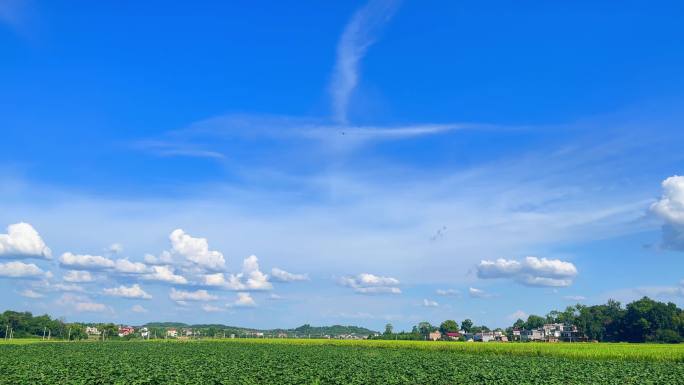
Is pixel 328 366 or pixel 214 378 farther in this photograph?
pixel 328 366

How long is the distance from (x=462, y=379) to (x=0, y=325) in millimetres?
176403

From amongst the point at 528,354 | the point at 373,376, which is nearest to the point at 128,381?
the point at 373,376

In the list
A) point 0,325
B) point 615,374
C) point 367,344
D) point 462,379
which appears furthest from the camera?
point 0,325

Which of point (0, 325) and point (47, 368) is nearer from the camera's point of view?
point (47, 368)

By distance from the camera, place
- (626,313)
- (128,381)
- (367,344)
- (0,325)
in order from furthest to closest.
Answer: (0,325), (626,313), (367,344), (128,381)

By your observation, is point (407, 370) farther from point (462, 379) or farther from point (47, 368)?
point (47, 368)

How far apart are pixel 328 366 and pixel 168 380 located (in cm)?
1276

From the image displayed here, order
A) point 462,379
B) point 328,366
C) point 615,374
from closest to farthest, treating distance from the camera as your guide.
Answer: point 462,379 → point 615,374 → point 328,366

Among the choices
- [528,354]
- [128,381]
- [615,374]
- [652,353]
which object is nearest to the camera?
[128,381]

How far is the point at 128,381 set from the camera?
87.4 ft

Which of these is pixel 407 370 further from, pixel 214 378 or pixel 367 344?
pixel 367 344

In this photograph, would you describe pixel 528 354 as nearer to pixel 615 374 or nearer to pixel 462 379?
pixel 615 374

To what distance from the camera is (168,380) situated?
2736 centimetres

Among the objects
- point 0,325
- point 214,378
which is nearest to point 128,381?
point 214,378
